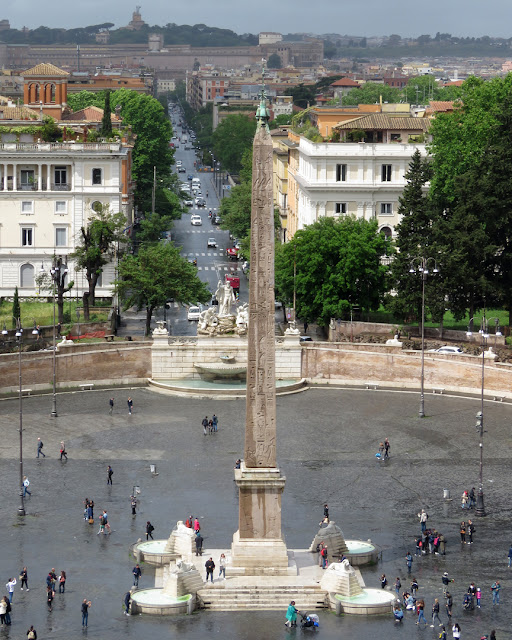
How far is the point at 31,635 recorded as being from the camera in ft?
160

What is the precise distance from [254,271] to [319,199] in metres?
55.6

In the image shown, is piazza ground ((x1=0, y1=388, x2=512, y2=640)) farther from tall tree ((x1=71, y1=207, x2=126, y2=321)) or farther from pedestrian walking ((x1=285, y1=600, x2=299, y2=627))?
tall tree ((x1=71, y1=207, x2=126, y2=321))

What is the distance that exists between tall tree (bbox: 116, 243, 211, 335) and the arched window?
1005 centimetres

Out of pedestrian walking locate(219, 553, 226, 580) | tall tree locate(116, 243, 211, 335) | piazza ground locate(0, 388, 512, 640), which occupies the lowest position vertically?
piazza ground locate(0, 388, 512, 640)

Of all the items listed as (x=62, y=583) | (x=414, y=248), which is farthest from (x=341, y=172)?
(x=62, y=583)

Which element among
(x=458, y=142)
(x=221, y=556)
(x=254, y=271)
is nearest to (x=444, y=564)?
(x=221, y=556)

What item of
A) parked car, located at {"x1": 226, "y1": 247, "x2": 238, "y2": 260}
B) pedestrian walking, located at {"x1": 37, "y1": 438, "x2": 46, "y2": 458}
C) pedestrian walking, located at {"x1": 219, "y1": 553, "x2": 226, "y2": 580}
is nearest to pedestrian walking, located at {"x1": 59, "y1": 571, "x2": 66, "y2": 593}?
pedestrian walking, located at {"x1": 219, "y1": 553, "x2": 226, "y2": 580}

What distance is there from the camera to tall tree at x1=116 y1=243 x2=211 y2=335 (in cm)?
9569

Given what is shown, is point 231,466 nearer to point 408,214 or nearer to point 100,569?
point 100,569

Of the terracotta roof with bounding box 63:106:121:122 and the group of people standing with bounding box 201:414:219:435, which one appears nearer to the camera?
the group of people standing with bounding box 201:414:219:435

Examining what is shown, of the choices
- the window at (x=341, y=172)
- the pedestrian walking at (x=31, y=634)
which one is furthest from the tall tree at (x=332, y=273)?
the pedestrian walking at (x=31, y=634)

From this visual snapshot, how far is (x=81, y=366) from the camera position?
8494cm

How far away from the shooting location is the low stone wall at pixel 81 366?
83062mm

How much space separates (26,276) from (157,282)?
13.9m
